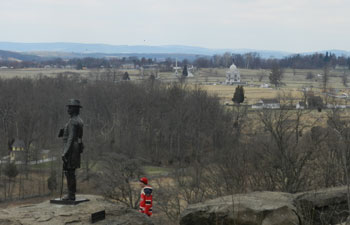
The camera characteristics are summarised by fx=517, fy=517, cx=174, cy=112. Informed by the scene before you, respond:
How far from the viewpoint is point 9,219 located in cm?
1243

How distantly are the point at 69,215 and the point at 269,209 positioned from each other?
16.8ft

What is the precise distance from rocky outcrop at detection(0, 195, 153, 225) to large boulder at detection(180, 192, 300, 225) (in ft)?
4.57

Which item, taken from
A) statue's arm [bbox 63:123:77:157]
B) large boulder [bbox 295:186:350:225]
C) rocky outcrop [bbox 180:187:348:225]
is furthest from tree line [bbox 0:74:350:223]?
statue's arm [bbox 63:123:77:157]

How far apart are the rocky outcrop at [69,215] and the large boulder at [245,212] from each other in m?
1.39

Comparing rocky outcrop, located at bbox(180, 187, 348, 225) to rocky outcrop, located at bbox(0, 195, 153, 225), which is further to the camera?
rocky outcrop, located at bbox(180, 187, 348, 225)

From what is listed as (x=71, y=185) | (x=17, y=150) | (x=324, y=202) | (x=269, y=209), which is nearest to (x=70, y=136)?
(x=71, y=185)

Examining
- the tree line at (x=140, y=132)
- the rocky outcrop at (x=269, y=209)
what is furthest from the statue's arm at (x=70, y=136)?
the tree line at (x=140, y=132)

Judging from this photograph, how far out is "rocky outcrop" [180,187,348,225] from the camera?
13359mm

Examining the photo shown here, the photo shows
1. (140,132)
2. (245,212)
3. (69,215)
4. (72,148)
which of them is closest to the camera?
(69,215)

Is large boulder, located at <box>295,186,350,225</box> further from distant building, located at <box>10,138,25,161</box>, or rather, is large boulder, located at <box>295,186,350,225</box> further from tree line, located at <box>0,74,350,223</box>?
distant building, located at <box>10,138,25,161</box>

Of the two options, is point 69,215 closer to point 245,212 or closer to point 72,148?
point 72,148

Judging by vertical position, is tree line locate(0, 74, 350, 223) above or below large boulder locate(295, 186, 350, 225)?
below

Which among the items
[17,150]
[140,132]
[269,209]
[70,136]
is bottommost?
→ [17,150]

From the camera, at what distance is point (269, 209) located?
44.0ft
